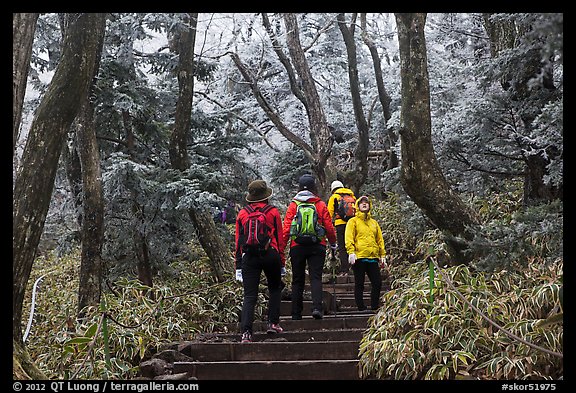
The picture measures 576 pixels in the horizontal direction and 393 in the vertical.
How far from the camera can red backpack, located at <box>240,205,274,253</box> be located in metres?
6.87

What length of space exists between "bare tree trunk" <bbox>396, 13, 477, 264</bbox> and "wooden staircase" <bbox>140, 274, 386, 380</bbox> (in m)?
1.62

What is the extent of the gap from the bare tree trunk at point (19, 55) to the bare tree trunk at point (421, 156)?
13.4 feet

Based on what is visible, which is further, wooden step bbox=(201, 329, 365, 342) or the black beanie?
the black beanie

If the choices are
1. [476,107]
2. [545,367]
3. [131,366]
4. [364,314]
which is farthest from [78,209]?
[545,367]

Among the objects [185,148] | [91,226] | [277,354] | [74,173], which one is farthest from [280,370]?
[74,173]

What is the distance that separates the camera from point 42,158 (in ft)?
18.5

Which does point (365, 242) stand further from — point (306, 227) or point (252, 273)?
point (252, 273)

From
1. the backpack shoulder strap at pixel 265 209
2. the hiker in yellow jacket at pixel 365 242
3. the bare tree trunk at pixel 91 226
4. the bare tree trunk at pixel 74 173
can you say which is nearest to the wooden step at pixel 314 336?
Result: the hiker in yellow jacket at pixel 365 242

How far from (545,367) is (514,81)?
3.53 metres

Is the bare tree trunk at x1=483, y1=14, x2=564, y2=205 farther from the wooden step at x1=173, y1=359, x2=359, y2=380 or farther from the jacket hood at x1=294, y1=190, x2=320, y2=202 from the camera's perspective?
the wooden step at x1=173, y1=359, x2=359, y2=380

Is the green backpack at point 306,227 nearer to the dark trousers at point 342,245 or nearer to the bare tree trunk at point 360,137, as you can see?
the dark trousers at point 342,245

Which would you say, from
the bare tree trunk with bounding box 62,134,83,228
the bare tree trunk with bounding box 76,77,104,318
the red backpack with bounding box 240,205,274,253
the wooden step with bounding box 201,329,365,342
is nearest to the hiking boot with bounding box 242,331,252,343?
the wooden step with bounding box 201,329,365,342
